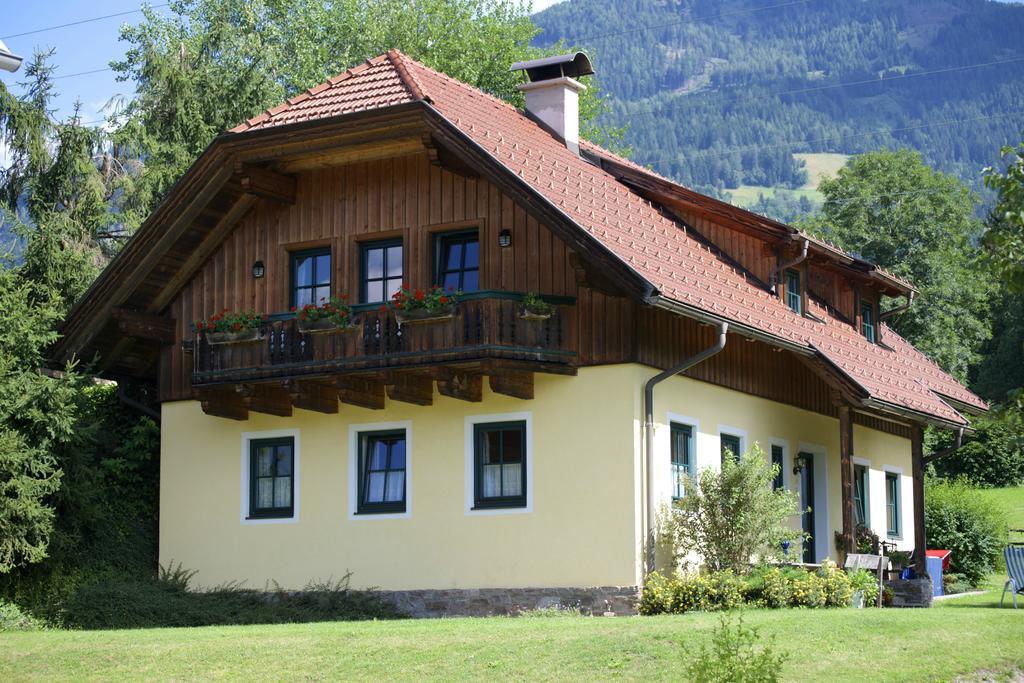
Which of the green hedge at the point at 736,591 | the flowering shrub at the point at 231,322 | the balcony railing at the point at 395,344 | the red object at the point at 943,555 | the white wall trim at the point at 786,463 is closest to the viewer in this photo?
the green hedge at the point at 736,591

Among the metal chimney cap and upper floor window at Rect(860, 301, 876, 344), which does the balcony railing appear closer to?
the metal chimney cap

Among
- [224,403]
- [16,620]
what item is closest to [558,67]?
[224,403]

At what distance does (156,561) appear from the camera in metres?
21.9

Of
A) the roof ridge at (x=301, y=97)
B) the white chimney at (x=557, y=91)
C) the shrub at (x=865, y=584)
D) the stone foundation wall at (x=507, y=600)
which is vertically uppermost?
the white chimney at (x=557, y=91)

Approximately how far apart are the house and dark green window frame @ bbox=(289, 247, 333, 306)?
0.11 feet

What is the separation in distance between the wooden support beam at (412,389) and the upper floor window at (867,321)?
1010 cm

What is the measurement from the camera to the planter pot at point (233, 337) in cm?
1958

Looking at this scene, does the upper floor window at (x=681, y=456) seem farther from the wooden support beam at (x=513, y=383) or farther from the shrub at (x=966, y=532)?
the shrub at (x=966, y=532)

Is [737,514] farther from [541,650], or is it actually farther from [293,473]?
[293,473]

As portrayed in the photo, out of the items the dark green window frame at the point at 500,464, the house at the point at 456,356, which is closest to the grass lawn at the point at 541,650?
the dark green window frame at the point at 500,464

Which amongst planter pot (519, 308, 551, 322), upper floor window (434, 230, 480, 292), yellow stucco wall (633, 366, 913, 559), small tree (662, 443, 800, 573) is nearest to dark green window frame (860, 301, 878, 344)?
yellow stucco wall (633, 366, 913, 559)

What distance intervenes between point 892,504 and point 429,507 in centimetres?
1067

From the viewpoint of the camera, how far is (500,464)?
753 inches

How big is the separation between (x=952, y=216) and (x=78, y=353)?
117 feet
